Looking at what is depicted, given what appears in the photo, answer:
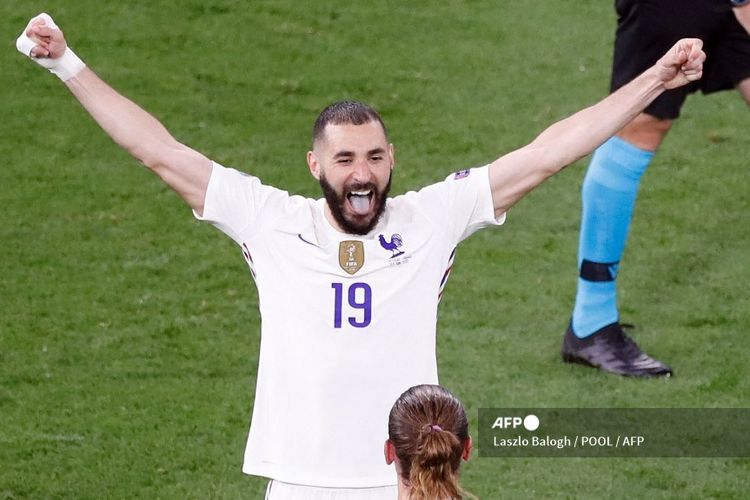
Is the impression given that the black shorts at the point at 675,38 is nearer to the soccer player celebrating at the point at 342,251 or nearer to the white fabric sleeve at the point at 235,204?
the soccer player celebrating at the point at 342,251

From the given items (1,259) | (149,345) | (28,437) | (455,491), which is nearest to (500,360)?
(149,345)

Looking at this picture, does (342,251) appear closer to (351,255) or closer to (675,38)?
(351,255)

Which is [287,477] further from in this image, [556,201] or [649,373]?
[556,201]

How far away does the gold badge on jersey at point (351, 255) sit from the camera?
4.30 m

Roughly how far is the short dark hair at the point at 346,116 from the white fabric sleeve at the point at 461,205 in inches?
9.7

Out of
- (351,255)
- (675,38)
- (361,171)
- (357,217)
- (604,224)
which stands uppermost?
(675,38)

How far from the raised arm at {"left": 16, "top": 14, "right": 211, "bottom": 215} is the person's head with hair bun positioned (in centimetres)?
102

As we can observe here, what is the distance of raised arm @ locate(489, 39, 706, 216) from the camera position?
4.37m

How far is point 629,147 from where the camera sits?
6.52 m

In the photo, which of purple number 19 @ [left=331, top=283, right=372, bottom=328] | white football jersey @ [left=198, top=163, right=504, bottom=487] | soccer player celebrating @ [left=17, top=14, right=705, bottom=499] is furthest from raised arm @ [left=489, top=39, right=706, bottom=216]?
purple number 19 @ [left=331, top=283, right=372, bottom=328]

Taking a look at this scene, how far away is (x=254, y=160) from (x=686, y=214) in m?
A: 2.44

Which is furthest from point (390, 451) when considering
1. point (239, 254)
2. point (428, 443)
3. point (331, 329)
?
point (239, 254)

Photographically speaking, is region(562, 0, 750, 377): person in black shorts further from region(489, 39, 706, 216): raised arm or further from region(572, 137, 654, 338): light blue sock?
region(489, 39, 706, 216): raised arm

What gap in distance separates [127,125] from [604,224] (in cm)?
282
